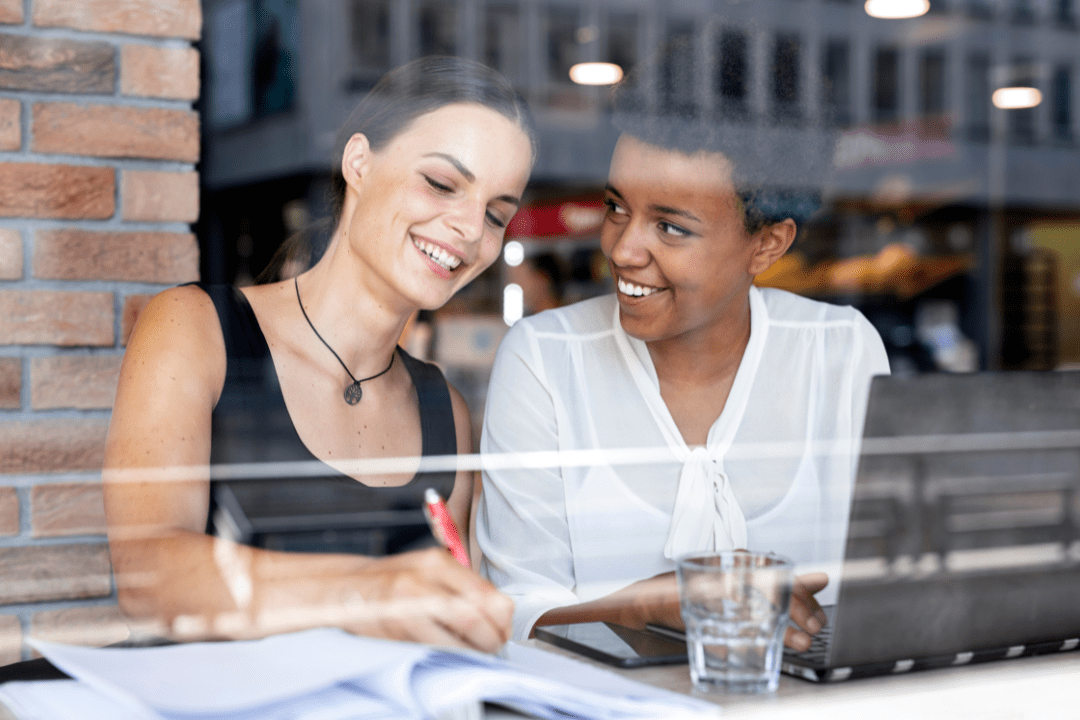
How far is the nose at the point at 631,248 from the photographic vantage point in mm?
1506

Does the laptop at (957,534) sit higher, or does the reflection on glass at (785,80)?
the reflection on glass at (785,80)

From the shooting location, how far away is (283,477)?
151 centimetres

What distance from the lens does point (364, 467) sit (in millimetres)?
1493

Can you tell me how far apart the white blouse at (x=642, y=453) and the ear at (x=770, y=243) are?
59 millimetres

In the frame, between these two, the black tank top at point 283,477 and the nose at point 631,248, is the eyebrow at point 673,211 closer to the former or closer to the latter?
the nose at point 631,248

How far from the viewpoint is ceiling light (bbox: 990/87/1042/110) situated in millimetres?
3000

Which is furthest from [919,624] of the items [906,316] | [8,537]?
[906,316]

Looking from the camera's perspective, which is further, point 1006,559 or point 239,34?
point 239,34

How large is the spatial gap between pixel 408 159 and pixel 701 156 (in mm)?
442

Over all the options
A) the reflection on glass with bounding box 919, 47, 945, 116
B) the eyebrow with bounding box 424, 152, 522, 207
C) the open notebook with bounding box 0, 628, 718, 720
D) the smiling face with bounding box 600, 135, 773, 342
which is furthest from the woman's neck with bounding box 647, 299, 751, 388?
the reflection on glass with bounding box 919, 47, 945, 116

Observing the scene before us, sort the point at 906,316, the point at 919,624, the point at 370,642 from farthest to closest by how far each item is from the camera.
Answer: the point at 906,316, the point at 919,624, the point at 370,642

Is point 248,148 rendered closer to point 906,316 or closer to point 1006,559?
point 1006,559

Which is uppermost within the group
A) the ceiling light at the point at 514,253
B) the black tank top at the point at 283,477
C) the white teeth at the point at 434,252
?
the ceiling light at the point at 514,253

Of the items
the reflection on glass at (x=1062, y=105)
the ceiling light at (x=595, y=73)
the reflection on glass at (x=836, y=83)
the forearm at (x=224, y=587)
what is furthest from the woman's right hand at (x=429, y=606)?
the reflection on glass at (x=1062, y=105)
